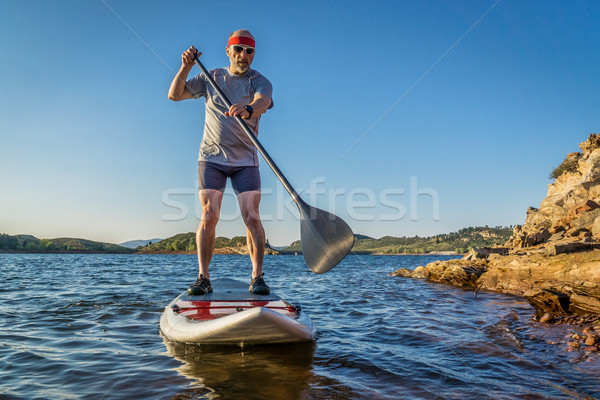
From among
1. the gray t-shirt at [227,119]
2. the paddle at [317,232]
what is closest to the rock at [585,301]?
the paddle at [317,232]

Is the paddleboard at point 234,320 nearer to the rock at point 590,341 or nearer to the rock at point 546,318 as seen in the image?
the rock at point 590,341

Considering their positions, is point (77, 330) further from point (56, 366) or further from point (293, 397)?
point (293, 397)

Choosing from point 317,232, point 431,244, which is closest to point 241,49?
point 317,232

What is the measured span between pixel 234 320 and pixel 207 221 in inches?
62.8

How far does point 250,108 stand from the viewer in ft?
14.4

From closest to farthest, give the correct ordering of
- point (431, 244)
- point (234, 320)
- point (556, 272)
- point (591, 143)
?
point (234, 320) → point (556, 272) → point (591, 143) → point (431, 244)

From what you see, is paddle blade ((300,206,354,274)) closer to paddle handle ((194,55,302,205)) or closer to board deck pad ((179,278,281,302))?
paddle handle ((194,55,302,205))

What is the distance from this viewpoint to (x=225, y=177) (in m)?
4.95

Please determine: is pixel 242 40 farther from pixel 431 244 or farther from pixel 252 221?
pixel 431 244

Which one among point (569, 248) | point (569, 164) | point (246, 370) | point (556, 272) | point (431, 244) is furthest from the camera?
point (431, 244)

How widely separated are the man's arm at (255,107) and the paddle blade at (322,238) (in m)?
1.28

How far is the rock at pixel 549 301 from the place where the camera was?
251 inches

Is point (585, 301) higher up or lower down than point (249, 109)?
lower down

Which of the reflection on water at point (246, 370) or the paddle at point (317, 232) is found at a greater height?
the paddle at point (317, 232)
